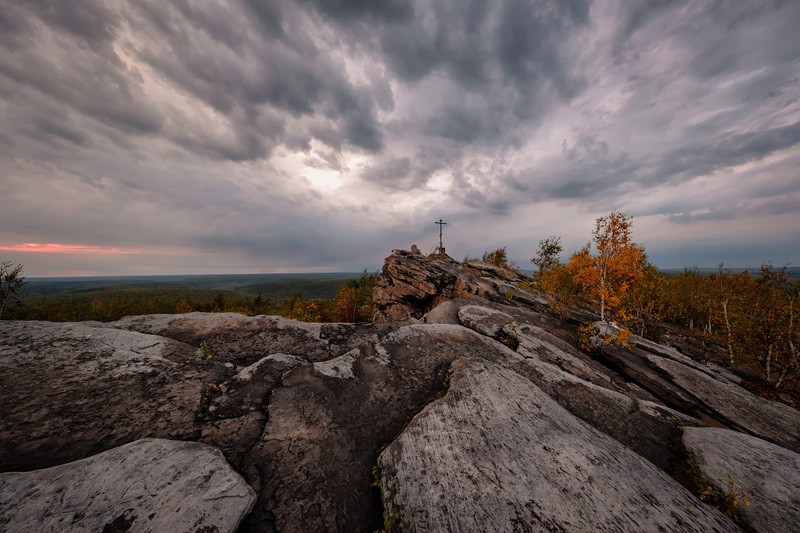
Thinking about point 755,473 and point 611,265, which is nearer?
point 755,473

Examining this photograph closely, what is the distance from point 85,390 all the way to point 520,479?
1177cm

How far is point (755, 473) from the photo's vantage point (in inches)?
270

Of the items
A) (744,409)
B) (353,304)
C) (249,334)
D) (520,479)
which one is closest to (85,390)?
(249,334)

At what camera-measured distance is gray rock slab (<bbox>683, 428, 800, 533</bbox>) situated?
604cm

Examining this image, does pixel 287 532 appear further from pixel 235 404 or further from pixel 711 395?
pixel 711 395

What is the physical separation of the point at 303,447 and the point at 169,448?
9.43ft

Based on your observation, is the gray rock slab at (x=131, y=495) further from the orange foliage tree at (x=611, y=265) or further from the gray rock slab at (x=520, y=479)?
the orange foliage tree at (x=611, y=265)

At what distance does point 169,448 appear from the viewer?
5793mm

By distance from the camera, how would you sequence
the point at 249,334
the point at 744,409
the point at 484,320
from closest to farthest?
1. the point at 744,409
2. the point at 249,334
3. the point at 484,320

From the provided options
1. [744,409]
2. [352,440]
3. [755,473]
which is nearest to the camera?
[755,473]

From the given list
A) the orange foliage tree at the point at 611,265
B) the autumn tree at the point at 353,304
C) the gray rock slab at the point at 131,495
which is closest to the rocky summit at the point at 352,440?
the gray rock slab at the point at 131,495

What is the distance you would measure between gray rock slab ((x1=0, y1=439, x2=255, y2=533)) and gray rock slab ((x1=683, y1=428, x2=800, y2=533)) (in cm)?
1153

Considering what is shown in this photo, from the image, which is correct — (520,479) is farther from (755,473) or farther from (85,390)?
(85,390)

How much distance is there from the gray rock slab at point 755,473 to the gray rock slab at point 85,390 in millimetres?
13859
